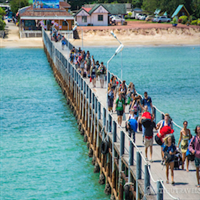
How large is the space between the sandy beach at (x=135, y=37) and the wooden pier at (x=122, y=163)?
178 ft

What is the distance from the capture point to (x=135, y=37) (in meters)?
85.1

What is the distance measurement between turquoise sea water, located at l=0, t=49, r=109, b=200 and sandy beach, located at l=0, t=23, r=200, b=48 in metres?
39.9

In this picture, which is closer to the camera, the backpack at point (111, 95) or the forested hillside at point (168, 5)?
the backpack at point (111, 95)

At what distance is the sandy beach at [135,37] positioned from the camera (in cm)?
7981

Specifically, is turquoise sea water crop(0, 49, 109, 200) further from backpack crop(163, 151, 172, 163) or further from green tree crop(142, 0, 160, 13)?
green tree crop(142, 0, 160, 13)

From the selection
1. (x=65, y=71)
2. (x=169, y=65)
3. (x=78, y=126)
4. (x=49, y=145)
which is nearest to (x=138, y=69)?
(x=169, y=65)

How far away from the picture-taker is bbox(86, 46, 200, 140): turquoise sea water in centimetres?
3222

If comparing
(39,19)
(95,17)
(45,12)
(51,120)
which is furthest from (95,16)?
(51,120)

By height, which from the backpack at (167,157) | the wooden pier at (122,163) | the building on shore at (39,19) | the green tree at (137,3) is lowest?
the wooden pier at (122,163)

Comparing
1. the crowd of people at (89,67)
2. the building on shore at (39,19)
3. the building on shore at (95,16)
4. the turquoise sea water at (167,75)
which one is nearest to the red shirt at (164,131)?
the turquoise sea water at (167,75)

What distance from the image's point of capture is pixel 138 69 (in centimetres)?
5403

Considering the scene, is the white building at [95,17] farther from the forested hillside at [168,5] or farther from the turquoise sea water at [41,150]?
the turquoise sea water at [41,150]

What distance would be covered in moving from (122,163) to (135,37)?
72397mm

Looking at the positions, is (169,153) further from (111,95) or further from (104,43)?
(104,43)
